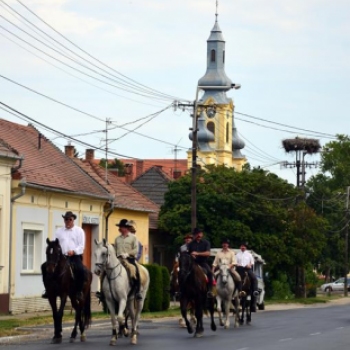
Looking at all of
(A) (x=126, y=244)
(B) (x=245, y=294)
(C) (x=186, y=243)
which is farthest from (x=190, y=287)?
(B) (x=245, y=294)

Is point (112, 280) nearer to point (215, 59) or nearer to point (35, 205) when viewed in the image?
point (35, 205)

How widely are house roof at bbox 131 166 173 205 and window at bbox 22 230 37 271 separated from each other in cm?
2968

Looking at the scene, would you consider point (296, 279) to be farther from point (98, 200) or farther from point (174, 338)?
point (174, 338)

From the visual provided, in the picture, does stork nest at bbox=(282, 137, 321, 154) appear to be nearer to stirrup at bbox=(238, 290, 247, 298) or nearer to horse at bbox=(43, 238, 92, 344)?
stirrup at bbox=(238, 290, 247, 298)

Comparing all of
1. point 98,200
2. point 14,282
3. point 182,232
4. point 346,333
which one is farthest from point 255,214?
point 346,333

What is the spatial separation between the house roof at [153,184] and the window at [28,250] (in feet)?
97.4

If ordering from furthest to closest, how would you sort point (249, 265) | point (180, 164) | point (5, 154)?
point (180, 164) < point (5, 154) < point (249, 265)

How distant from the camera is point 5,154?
3506cm

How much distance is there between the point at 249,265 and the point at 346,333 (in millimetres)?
6470

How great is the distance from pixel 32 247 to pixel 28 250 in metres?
0.36

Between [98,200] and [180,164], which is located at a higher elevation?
[180,164]

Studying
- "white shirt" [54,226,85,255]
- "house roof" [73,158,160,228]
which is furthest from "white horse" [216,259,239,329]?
"house roof" [73,158,160,228]

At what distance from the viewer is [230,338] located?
2433 centimetres

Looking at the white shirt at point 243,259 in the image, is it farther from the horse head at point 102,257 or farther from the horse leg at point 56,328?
the horse leg at point 56,328
